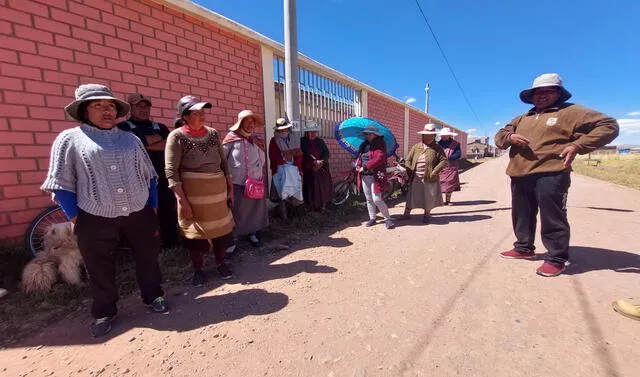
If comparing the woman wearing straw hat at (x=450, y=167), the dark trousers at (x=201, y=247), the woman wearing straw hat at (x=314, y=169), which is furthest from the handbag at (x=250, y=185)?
the woman wearing straw hat at (x=450, y=167)

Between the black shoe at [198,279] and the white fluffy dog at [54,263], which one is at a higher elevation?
the white fluffy dog at [54,263]

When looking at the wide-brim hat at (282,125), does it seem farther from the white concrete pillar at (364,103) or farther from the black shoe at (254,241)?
the white concrete pillar at (364,103)

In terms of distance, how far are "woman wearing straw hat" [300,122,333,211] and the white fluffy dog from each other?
350cm

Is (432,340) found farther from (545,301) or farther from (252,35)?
(252,35)

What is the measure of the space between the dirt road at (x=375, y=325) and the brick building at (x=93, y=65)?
1.81 m

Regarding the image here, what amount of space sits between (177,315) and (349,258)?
1946mm

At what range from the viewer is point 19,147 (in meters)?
2.91

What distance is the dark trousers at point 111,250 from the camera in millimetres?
2076

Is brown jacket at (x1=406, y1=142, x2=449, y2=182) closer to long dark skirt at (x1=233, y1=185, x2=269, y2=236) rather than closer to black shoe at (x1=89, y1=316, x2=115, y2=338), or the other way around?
long dark skirt at (x1=233, y1=185, x2=269, y2=236)

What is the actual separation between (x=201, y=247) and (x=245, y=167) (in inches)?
43.1

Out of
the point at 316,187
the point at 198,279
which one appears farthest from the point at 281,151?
the point at 198,279

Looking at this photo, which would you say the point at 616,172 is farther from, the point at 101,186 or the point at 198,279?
the point at 101,186

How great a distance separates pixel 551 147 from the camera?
9.63ft

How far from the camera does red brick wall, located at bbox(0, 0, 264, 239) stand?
2.84 m
